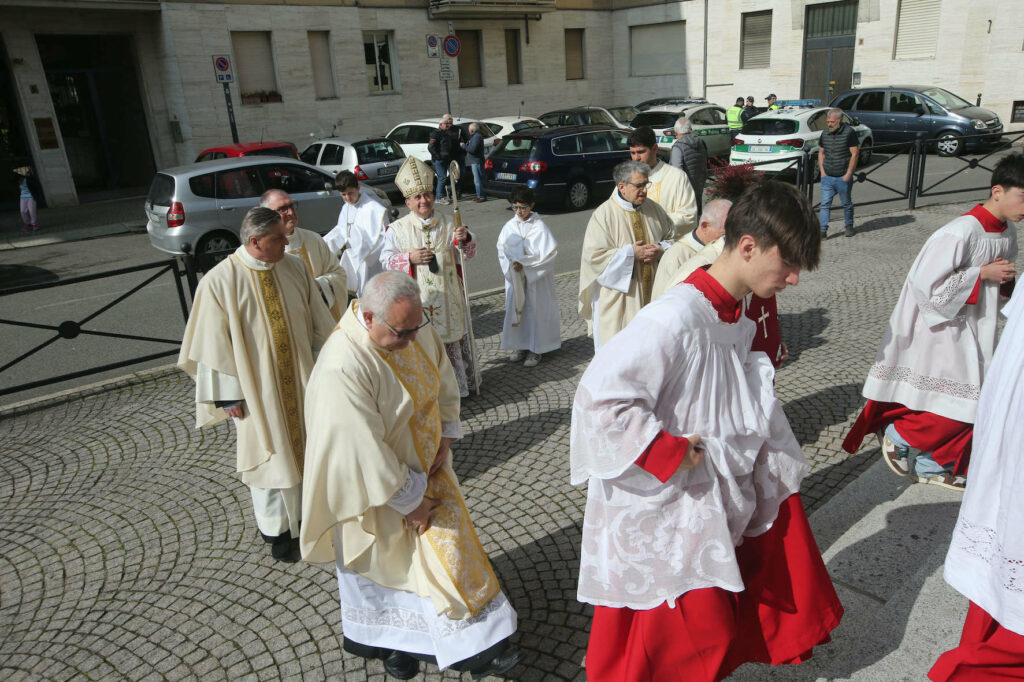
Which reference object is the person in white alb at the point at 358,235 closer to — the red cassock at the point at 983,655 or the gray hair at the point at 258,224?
the gray hair at the point at 258,224

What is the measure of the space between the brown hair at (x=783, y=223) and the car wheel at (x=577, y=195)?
478 inches

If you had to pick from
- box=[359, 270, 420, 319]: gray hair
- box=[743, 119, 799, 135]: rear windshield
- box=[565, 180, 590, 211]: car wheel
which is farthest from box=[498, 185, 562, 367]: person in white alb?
box=[743, 119, 799, 135]: rear windshield

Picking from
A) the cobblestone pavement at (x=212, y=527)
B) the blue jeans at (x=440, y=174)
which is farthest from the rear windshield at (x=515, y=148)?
the cobblestone pavement at (x=212, y=527)

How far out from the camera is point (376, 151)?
16516 mm

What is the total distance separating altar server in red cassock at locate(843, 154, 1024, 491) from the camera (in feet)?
13.4

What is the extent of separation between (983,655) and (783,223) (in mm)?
1685

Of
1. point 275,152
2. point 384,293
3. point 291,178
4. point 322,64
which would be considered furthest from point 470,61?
point 384,293

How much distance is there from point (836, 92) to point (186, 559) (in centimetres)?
2699

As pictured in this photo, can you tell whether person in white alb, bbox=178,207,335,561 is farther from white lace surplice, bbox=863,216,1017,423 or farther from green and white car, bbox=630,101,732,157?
green and white car, bbox=630,101,732,157

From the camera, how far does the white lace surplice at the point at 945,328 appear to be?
410cm

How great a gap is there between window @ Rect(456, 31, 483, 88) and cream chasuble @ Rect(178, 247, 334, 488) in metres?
23.6

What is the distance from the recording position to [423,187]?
580 centimetres

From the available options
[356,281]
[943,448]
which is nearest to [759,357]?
[943,448]

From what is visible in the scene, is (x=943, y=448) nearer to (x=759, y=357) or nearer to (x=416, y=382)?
(x=759, y=357)
